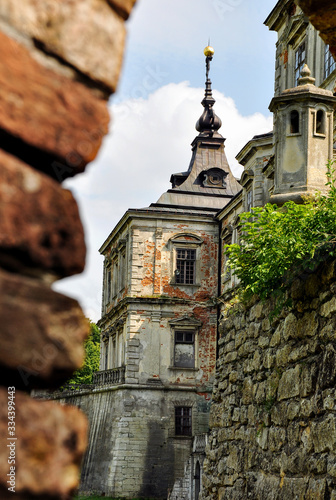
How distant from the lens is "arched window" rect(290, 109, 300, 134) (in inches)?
399

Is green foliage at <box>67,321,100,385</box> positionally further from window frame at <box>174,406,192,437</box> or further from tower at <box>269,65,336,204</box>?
tower at <box>269,65,336,204</box>

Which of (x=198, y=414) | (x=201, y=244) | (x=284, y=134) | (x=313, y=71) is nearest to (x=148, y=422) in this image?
(x=198, y=414)

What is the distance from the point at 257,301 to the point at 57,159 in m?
7.28

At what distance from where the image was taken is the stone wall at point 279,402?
269 inches

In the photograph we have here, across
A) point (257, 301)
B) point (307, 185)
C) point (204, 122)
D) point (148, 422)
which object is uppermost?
point (204, 122)

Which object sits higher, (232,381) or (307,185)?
(307,185)

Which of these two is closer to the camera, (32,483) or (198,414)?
(32,483)

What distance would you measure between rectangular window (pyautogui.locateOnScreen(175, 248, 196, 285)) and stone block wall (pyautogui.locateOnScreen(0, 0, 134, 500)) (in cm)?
3327

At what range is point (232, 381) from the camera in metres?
9.88

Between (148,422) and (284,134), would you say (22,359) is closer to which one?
(284,134)

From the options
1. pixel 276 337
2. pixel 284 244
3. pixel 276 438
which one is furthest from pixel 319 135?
pixel 276 438

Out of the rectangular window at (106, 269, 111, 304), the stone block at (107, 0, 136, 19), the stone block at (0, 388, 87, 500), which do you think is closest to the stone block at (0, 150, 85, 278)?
the stone block at (0, 388, 87, 500)

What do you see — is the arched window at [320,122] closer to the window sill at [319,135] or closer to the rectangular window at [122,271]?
the window sill at [319,135]

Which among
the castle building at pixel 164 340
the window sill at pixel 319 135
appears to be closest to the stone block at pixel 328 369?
the window sill at pixel 319 135
